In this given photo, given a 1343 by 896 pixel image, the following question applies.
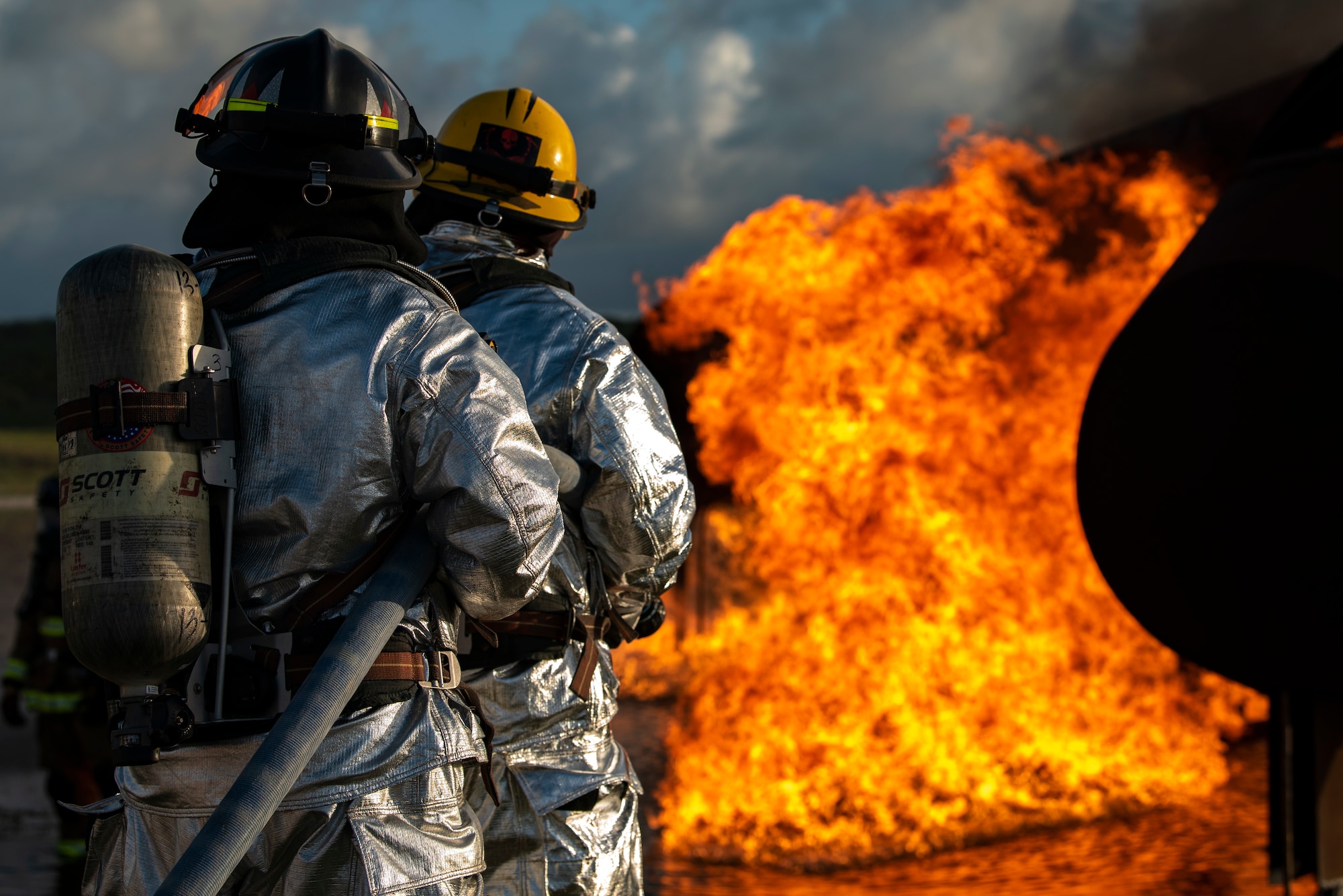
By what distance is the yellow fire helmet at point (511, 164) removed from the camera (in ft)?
10.7

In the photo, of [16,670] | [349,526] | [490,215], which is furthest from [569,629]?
[16,670]

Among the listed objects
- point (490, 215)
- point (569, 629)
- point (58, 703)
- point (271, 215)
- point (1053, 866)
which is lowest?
point (1053, 866)

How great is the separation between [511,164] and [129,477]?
1.78 meters

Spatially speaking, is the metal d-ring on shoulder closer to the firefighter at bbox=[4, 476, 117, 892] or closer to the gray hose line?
the gray hose line

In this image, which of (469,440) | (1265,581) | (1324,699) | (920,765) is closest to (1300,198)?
(1265,581)

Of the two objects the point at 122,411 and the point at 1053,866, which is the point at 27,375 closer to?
the point at 1053,866

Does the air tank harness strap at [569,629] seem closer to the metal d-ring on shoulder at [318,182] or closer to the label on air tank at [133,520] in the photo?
the label on air tank at [133,520]

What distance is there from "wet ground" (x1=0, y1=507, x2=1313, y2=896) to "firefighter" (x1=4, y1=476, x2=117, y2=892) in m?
0.28

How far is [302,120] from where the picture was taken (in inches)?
80.0

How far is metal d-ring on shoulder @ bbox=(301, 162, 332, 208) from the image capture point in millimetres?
2027

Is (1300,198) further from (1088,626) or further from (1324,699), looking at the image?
(1088,626)

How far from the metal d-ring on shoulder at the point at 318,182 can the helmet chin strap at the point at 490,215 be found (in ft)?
3.71

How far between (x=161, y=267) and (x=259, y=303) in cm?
20

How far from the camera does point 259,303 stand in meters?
1.97
